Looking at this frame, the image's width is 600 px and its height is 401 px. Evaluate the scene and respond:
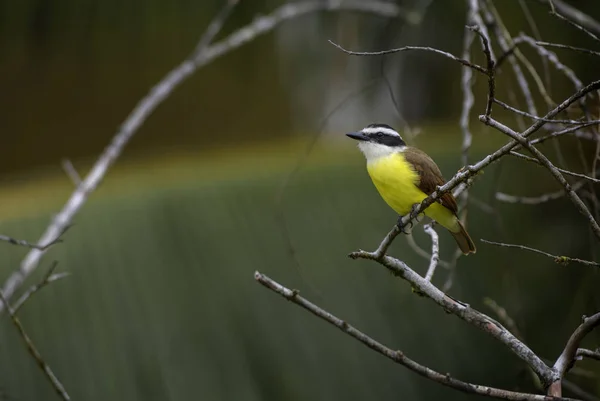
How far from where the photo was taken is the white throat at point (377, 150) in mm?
1940

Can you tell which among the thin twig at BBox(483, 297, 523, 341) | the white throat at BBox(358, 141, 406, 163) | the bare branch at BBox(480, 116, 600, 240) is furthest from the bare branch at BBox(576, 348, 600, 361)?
the white throat at BBox(358, 141, 406, 163)

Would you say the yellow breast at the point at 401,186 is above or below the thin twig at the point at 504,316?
above

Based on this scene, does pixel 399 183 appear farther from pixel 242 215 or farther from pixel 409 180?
pixel 242 215

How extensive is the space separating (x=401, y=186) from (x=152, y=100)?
25.0 inches

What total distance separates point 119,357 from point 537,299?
1.05 meters

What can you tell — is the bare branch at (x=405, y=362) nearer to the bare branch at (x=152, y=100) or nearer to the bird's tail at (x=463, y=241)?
the bare branch at (x=152, y=100)

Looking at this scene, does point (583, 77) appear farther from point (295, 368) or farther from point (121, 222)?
point (121, 222)

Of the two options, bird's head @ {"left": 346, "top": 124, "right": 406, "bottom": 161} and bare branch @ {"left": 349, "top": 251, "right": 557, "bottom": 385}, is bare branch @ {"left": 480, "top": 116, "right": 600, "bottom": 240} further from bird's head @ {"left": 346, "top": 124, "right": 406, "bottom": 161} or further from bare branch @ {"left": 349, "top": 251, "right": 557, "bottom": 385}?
bird's head @ {"left": 346, "top": 124, "right": 406, "bottom": 161}

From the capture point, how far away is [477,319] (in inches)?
40.1

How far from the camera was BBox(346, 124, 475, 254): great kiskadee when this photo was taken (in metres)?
1.85

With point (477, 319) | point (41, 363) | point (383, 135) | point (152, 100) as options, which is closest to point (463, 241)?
point (383, 135)

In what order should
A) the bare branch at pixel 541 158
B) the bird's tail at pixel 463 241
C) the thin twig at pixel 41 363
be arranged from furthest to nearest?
the bird's tail at pixel 463 241 → the thin twig at pixel 41 363 → the bare branch at pixel 541 158

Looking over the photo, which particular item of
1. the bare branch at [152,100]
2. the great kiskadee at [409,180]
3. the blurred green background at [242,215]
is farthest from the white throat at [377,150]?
the bare branch at [152,100]

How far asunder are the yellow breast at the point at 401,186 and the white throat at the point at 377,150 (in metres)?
0.03
